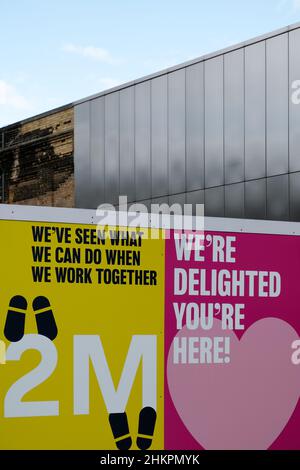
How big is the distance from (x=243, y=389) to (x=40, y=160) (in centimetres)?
2185

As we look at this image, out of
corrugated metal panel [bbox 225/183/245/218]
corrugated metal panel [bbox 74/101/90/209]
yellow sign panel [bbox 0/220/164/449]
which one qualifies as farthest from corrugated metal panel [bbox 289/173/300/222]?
yellow sign panel [bbox 0/220/164/449]

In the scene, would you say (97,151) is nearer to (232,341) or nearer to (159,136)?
(159,136)

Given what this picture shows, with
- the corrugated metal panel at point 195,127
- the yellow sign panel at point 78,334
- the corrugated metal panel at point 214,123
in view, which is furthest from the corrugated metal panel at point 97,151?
the yellow sign panel at point 78,334

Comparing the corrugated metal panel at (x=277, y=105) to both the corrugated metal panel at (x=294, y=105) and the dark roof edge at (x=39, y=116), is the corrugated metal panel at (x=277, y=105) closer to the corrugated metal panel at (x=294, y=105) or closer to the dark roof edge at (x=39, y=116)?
the corrugated metal panel at (x=294, y=105)

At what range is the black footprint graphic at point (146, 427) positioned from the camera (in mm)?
5572

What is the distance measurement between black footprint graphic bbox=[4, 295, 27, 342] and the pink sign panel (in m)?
1.04

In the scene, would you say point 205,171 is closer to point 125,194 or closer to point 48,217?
point 125,194

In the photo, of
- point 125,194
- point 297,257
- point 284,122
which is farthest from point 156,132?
point 297,257

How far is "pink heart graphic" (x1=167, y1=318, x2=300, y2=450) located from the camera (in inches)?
228

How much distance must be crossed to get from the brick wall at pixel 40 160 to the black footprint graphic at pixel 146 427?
19774 millimetres

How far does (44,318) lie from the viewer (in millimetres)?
5312

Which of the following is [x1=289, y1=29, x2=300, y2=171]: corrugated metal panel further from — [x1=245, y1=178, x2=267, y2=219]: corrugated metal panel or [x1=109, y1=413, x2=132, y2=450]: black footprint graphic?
[x1=109, y1=413, x2=132, y2=450]: black footprint graphic

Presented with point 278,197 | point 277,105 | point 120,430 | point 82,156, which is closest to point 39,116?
point 82,156

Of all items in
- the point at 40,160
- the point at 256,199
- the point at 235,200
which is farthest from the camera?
the point at 40,160
